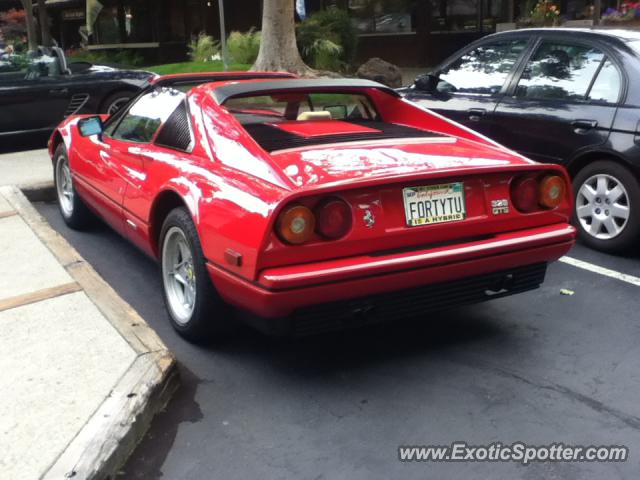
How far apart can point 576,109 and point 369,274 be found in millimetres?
2986

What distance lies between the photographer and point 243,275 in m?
3.33

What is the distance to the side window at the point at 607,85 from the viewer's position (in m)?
5.36

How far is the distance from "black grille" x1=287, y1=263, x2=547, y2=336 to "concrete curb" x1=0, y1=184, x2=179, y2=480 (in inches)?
25.2

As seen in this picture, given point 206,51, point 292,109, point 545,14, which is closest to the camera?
point 292,109

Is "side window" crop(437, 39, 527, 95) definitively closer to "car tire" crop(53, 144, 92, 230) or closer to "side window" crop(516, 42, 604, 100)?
"side window" crop(516, 42, 604, 100)

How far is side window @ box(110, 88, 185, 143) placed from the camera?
469cm

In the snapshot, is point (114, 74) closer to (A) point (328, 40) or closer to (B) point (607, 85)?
(B) point (607, 85)

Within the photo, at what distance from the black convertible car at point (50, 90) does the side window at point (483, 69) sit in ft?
14.4

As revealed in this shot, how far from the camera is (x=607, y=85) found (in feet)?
17.8

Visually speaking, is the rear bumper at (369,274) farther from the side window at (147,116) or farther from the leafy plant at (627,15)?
the leafy plant at (627,15)

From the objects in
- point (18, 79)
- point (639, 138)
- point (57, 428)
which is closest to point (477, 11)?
point (18, 79)

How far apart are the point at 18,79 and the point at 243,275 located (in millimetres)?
7743

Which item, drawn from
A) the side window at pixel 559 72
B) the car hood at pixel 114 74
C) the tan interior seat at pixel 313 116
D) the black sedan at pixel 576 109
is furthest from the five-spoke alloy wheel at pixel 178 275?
the car hood at pixel 114 74

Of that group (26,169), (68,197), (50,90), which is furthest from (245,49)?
(68,197)
